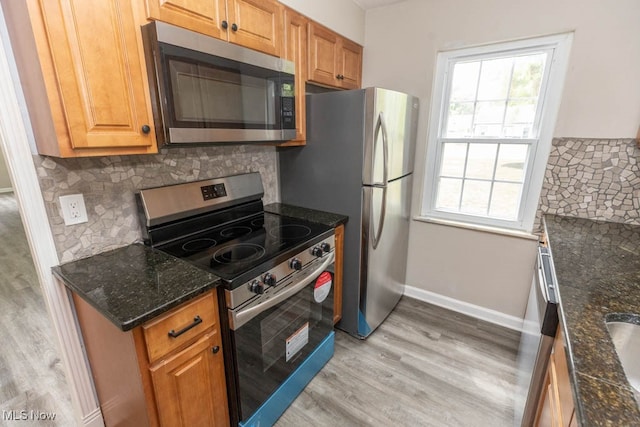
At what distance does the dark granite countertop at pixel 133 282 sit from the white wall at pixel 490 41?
196 centimetres

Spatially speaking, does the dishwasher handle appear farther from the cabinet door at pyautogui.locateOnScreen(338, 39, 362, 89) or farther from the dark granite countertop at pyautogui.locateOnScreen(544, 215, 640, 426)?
the cabinet door at pyautogui.locateOnScreen(338, 39, 362, 89)

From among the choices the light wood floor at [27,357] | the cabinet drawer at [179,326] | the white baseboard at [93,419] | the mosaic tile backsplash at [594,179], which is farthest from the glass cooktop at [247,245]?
the mosaic tile backsplash at [594,179]

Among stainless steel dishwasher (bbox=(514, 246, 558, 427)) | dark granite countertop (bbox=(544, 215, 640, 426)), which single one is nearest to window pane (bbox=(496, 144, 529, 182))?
dark granite countertop (bbox=(544, 215, 640, 426))

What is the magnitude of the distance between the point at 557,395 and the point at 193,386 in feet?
4.08

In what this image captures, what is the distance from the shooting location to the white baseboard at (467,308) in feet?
7.59

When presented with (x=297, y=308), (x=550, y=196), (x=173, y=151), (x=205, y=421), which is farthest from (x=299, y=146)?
(x=550, y=196)

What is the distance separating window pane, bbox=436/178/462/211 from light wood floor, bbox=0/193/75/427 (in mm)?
2746

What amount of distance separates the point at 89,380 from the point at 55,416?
0.41m

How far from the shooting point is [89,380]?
1.42 meters

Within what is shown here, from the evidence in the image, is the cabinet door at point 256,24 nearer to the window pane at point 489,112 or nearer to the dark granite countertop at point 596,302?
the window pane at point 489,112

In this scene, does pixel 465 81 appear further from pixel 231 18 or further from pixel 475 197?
pixel 231 18

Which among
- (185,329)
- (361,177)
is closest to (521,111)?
(361,177)

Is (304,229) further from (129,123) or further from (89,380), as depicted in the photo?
(89,380)

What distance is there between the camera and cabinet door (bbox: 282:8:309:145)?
171cm
